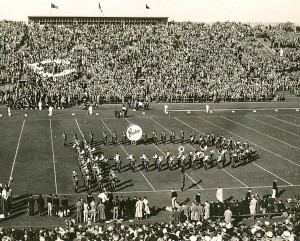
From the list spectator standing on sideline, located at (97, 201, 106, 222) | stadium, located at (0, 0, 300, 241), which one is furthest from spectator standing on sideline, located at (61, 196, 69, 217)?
spectator standing on sideline, located at (97, 201, 106, 222)

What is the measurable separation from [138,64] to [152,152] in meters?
30.6

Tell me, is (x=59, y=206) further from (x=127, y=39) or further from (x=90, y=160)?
(x=127, y=39)

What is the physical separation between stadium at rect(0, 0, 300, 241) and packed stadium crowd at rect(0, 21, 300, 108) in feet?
0.64

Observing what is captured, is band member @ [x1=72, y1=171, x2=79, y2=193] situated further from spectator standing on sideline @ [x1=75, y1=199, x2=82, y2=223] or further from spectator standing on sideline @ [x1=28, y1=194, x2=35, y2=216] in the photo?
spectator standing on sideline @ [x1=75, y1=199, x2=82, y2=223]

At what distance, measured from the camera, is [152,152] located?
34.0 m

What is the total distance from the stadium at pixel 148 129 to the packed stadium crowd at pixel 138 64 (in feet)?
0.64

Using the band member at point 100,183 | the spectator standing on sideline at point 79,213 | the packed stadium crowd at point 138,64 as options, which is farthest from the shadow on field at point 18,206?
the packed stadium crowd at point 138,64

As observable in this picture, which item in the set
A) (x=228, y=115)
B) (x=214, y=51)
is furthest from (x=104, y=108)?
(x=214, y=51)

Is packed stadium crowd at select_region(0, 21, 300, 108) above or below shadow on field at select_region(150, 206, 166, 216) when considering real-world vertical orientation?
above

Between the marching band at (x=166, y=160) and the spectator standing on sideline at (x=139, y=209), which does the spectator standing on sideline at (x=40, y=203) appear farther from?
the spectator standing on sideline at (x=139, y=209)

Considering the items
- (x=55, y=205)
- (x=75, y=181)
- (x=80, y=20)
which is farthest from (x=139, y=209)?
(x=80, y=20)

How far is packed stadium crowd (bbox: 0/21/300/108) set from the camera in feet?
184

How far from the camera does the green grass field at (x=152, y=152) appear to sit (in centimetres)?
2597

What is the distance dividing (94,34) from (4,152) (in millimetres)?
38494
